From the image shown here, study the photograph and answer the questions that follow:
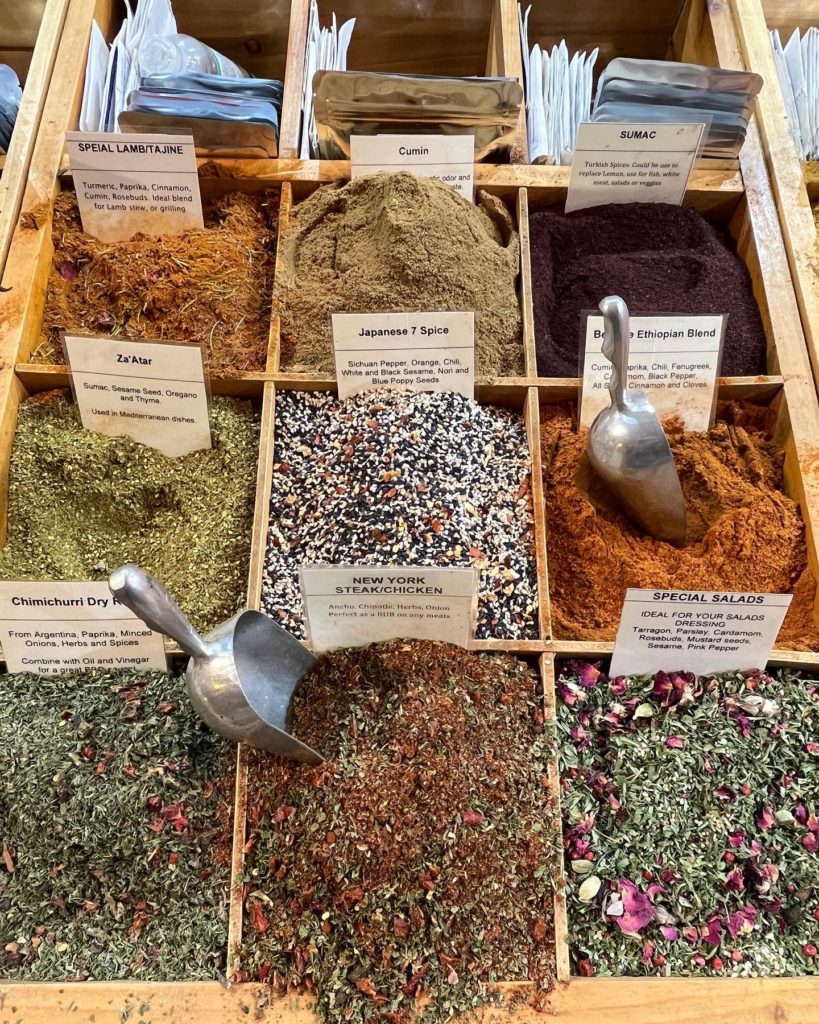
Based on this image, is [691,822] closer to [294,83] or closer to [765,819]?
[765,819]

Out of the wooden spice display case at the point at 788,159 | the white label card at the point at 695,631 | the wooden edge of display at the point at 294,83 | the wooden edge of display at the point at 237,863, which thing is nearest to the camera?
the wooden edge of display at the point at 237,863

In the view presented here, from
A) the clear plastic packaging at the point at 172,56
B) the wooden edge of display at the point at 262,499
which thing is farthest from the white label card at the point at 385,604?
the clear plastic packaging at the point at 172,56

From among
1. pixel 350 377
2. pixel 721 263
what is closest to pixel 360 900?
pixel 350 377

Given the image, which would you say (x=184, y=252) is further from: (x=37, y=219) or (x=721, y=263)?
(x=721, y=263)

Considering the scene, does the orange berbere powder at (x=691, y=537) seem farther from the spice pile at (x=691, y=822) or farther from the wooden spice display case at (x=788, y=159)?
the wooden spice display case at (x=788, y=159)

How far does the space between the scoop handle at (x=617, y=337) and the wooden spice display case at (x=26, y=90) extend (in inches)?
49.5

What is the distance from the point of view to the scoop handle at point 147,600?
102 cm

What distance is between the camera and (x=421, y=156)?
1885 mm

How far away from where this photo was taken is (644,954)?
3.72 ft

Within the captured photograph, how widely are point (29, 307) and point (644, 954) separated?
5.29 ft

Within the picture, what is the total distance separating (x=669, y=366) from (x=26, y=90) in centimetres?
162

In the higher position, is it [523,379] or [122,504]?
[523,379]

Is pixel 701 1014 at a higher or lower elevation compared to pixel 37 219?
lower

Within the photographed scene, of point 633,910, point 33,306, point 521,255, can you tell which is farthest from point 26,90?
point 633,910
